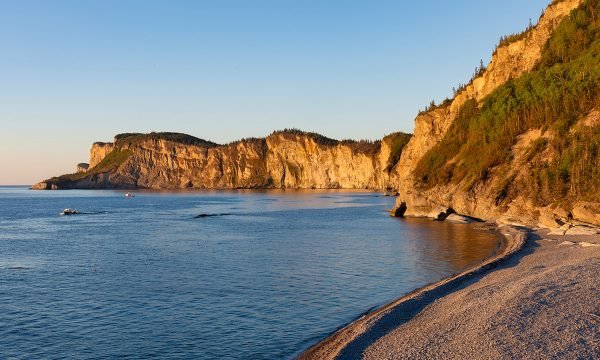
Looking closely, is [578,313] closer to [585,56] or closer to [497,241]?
[497,241]

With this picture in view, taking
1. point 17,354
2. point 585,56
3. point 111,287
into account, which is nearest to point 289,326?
point 17,354

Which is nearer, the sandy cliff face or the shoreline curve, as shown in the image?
the shoreline curve

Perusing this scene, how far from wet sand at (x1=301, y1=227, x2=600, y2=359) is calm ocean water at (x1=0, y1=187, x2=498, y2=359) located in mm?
2866

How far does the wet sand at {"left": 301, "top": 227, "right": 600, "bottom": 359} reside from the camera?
19953 millimetres

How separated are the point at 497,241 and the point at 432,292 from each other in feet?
90.3

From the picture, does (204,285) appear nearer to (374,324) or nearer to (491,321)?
(374,324)

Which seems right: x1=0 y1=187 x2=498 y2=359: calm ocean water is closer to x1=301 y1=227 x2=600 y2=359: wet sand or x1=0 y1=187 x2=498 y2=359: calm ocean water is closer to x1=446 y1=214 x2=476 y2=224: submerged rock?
x1=301 y1=227 x2=600 y2=359: wet sand

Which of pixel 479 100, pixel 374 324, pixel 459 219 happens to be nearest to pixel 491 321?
pixel 374 324

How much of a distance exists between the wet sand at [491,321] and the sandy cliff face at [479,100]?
38215 mm

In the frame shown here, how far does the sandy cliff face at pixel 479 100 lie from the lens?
256ft

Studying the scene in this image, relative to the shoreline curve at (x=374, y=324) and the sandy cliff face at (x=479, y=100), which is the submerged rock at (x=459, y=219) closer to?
the sandy cliff face at (x=479, y=100)

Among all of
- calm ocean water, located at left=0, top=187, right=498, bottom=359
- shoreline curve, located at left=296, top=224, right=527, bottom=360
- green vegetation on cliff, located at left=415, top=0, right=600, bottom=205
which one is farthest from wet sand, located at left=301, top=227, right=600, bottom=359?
green vegetation on cliff, located at left=415, top=0, right=600, bottom=205

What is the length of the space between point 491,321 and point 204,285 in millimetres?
20480

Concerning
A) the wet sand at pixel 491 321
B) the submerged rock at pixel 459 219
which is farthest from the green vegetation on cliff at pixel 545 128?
the wet sand at pixel 491 321
